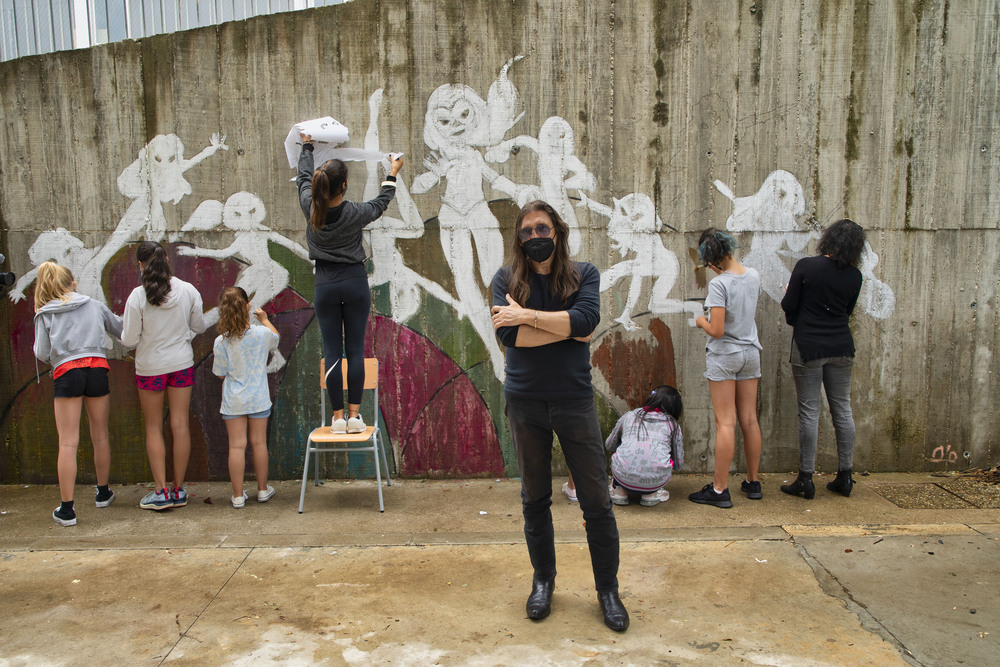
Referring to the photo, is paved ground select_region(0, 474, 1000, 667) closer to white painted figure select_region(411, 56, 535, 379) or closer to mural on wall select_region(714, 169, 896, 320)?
mural on wall select_region(714, 169, 896, 320)

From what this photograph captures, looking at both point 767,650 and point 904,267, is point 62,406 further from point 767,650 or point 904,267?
point 904,267

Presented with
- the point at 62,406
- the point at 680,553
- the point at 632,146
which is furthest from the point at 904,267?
the point at 62,406

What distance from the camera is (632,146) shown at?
492 cm

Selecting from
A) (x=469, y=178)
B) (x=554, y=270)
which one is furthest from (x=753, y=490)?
(x=469, y=178)

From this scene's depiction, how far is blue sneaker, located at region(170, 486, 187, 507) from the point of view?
4.61 meters

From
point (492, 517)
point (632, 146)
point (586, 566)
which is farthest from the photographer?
point (632, 146)

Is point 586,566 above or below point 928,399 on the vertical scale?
below

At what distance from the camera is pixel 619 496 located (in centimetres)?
448

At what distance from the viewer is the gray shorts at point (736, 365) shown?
4.45m

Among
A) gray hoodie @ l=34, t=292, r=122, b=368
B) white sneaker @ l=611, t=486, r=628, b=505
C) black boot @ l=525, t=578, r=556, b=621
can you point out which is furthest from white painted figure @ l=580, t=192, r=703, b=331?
gray hoodie @ l=34, t=292, r=122, b=368

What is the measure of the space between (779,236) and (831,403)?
125 centimetres

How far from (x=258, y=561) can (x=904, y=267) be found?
4.77 meters

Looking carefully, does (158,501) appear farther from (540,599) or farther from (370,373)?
(540,599)

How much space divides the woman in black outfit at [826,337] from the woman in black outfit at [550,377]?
2.19 metres
